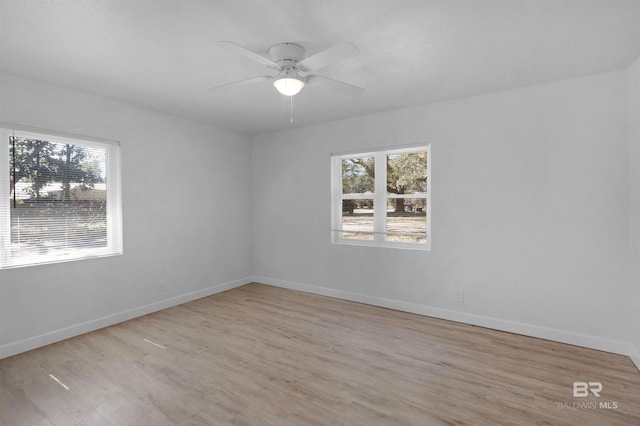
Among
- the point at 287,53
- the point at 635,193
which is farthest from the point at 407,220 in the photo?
the point at 287,53

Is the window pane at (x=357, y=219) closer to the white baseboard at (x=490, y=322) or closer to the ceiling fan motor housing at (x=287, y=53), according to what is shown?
the white baseboard at (x=490, y=322)

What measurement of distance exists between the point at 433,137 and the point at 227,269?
3.56 metres

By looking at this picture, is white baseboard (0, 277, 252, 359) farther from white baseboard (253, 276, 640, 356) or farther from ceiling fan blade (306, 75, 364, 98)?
ceiling fan blade (306, 75, 364, 98)

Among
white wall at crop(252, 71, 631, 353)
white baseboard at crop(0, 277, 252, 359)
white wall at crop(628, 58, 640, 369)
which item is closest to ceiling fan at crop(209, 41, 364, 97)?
white wall at crop(252, 71, 631, 353)

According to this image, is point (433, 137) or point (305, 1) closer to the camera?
point (305, 1)

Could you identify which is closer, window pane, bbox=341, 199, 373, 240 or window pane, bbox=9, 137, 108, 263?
window pane, bbox=9, 137, 108, 263

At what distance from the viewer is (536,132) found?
3.10 meters

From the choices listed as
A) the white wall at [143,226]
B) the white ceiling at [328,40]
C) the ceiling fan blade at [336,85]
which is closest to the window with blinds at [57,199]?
the white wall at [143,226]

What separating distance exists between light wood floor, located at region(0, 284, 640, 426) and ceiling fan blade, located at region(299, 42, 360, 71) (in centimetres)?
227

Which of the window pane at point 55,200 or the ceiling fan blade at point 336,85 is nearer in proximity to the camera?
the ceiling fan blade at point 336,85

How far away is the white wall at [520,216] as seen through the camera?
9.27 ft

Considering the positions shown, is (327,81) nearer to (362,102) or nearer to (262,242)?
(362,102)

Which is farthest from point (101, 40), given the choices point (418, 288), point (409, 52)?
point (418, 288)

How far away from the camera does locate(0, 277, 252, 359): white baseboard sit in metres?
2.82
